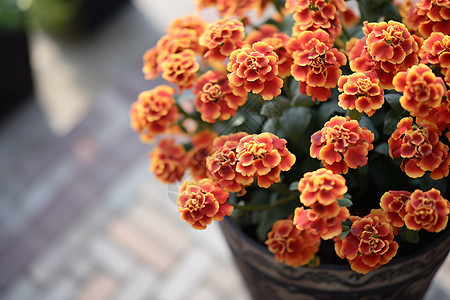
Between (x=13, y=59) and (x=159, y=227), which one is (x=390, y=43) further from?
(x=13, y=59)

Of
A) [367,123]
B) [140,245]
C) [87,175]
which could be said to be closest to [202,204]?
[367,123]

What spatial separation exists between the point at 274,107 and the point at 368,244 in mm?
251

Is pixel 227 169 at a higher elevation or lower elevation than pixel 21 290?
higher

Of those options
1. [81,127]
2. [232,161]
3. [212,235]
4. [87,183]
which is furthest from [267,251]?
[81,127]

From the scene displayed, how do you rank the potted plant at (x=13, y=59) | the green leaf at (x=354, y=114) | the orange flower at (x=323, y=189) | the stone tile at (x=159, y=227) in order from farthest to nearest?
1. the potted plant at (x=13, y=59)
2. the stone tile at (x=159, y=227)
3. the green leaf at (x=354, y=114)
4. the orange flower at (x=323, y=189)

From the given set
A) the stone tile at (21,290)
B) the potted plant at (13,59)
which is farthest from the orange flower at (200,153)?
the potted plant at (13,59)

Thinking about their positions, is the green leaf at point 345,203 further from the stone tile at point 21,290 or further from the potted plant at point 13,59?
the potted plant at point 13,59

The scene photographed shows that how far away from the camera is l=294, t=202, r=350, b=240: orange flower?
0.60 meters

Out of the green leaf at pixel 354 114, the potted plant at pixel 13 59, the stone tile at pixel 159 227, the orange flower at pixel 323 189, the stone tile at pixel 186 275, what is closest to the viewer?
the orange flower at pixel 323 189

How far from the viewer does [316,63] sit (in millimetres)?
669

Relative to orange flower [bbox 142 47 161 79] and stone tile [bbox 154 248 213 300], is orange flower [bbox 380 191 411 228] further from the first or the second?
stone tile [bbox 154 248 213 300]

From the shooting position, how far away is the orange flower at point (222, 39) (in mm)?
729

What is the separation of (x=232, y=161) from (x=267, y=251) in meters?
0.18

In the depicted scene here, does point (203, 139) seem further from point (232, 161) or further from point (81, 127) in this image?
point (81, 127)
